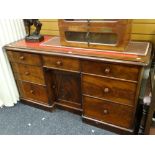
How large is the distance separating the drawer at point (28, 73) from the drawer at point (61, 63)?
14cm

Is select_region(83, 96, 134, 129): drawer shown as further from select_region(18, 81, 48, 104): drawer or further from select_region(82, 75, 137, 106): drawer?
select_region(18, 81, 48, 104): drawer

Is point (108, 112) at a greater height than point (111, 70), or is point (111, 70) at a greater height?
point (111, 70)

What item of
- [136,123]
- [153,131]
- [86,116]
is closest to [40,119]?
[86,116]

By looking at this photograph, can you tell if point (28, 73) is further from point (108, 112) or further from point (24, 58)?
point (108, 112)

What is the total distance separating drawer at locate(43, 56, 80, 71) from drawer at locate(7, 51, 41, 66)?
9cm

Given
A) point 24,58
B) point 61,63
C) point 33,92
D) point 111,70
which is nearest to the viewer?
point 111,70

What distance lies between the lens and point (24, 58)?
1.59 meters

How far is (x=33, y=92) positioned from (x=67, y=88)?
1.29 ft

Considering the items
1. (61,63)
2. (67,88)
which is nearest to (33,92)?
(67,88)

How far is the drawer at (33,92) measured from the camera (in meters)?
1.72

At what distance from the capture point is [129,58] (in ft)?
3.70

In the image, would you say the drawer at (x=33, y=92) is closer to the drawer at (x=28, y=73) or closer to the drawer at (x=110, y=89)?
the drawer at (x=28, y=73)
